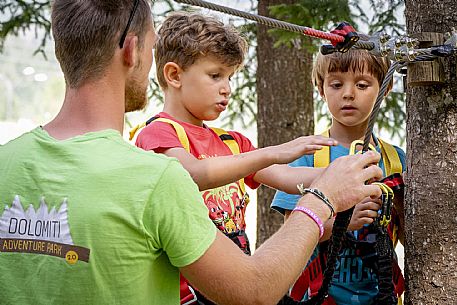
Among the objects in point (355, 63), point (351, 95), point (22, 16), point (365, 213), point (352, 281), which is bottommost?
point (352, 281)

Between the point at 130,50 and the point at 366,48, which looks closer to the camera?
the point at 130,50

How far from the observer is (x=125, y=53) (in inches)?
78.5

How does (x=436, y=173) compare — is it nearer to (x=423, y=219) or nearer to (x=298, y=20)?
(x=423, y=219)

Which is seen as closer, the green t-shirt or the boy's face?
the green t-shirt

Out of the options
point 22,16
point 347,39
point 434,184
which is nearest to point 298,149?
point 347,39

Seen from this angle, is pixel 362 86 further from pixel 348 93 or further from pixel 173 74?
pixel 173 74

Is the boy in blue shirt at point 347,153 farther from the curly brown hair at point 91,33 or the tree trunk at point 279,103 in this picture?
the tree trunk at point 279,103

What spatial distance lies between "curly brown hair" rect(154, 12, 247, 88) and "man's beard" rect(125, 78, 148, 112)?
2.94 feet

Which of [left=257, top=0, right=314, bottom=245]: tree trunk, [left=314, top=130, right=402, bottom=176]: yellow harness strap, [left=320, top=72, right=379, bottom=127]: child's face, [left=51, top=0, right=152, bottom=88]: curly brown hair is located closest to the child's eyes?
[left=320, top=72, right=379, bottom=127]: child's face

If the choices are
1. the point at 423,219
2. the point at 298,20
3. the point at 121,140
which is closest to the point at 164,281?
the point at 121,140

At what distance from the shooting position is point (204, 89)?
297 cm

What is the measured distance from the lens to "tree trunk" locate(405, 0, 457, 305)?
2.54 meters

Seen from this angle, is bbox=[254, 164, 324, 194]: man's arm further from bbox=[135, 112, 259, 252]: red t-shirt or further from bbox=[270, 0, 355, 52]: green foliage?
bbox=[270, 0, 355, 52]: green foliage

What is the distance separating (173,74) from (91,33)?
3.55 feet
